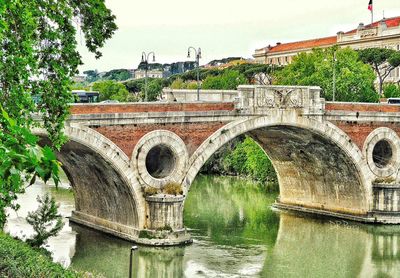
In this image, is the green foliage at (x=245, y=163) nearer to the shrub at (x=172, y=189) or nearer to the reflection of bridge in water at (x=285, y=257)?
the reflection of bridge in water at (x=285, y=257)

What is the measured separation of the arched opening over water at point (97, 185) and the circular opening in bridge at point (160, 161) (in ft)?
5.16

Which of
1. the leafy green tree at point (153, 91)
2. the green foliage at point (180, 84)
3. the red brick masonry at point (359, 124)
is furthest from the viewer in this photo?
the leafy green tree at point (153, 91)

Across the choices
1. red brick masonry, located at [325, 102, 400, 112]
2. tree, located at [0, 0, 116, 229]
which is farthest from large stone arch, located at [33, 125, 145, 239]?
red brick masonry, located at [325, 102, 400, 112]

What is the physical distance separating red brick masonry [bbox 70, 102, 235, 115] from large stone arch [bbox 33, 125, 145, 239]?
28.8 inches

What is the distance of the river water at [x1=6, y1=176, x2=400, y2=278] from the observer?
75.5ft

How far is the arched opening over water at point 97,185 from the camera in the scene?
25.3 m

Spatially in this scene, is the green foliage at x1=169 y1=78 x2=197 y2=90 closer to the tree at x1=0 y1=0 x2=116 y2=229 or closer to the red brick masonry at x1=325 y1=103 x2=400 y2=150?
the red brick masonry at x1=325 y1=103 x2=400 y2=150

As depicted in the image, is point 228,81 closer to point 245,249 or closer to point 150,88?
point 150,88

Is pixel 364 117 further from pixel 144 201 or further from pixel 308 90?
pixel 144 201

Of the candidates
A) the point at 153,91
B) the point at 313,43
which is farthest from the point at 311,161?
the point at 313,43

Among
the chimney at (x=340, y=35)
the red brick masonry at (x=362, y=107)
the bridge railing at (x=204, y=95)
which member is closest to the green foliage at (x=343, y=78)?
the red brick masonry at (x=362, y=107)

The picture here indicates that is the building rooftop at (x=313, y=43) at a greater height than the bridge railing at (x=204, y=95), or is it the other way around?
the building rooftop at (x=313, y=43)

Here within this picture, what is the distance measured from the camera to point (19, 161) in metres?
5.78

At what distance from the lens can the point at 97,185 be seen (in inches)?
1091
